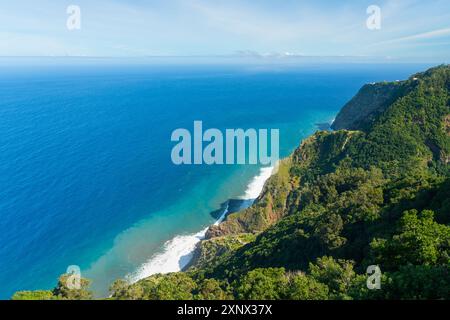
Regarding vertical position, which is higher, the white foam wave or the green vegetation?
the green vegetation

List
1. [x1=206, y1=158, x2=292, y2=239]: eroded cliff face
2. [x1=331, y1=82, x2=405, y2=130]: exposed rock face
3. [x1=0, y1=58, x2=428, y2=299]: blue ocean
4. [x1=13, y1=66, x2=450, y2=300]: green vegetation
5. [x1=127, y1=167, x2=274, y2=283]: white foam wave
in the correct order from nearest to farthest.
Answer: [x1=13, y1=66, x2=450, y2=300]: green vegetation
[x1=127, y1=167, x2=274, y2=283]: white foam wave
[x1=0, y1=58, x2=428, y2=299]: blue ocean
[x1=206, y1=158, x2=292, y2=239]: eroded cliff face
[x1=331, y1=82, x2=405, y2=130]: exposed rock face

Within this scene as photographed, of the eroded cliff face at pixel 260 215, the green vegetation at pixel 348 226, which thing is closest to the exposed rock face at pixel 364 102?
the green vegetation at pixel 348 226

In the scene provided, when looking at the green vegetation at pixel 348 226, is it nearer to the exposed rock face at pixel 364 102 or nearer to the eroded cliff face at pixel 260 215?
the eroded cliff face at pixel 260 215

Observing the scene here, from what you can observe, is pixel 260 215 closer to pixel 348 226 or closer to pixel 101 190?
pixel 348 226

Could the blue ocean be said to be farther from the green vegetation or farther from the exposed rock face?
the exposed rock face

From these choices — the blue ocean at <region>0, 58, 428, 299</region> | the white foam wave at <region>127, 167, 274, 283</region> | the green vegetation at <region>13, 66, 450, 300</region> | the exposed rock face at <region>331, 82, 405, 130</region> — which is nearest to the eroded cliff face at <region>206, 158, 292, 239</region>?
the green vegetation at <region>13, 66, 450, 300</region>

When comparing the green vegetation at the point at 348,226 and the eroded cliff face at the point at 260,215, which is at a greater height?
the green vegetation at the point at 348,226

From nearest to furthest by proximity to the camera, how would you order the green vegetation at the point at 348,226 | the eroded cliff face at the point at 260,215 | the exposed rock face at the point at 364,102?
the green vegetation at the point at 348,226, the eroded cliff face at the point at 260,215, the exposed rock face at the point at 364,102
